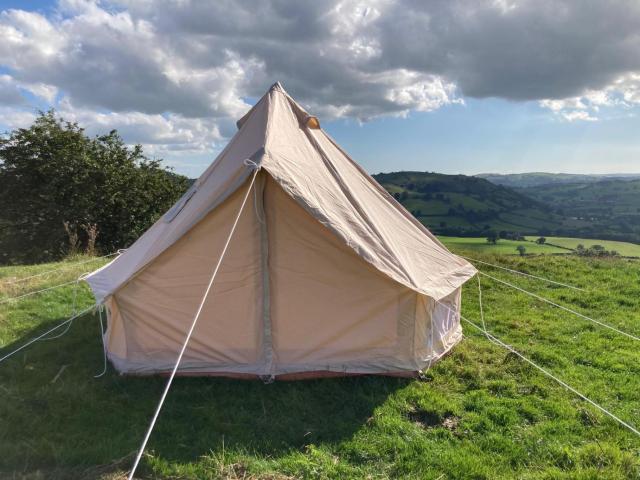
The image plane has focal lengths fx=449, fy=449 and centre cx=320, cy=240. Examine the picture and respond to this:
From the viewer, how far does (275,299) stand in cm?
493

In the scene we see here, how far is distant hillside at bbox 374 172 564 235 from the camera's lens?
4425 cm

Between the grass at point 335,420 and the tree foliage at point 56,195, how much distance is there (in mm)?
12970

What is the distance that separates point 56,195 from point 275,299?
53.7 feet

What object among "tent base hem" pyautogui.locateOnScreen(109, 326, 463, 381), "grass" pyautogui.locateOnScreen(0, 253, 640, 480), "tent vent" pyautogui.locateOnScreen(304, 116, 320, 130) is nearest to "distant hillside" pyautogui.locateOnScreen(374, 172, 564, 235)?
"tent vent" pyautogui.locateOnScreen(304, 116, 320, 130)

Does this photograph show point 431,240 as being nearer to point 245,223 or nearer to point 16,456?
point 245,223

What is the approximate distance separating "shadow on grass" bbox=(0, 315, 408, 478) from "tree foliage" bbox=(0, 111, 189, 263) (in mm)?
12996

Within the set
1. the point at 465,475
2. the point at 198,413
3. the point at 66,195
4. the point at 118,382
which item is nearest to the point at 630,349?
the point at 465,475

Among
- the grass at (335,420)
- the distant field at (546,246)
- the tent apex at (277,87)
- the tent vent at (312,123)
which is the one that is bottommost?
the distant field at (546,246)

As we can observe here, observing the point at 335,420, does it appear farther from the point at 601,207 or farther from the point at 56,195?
the point at 601,207

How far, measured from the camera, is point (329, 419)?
4277 millimetres

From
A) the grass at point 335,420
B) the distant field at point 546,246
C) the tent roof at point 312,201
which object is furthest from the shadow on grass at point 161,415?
the distant field at point 546,246

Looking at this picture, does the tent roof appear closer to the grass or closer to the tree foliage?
the grass

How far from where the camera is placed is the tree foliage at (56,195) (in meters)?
17.4

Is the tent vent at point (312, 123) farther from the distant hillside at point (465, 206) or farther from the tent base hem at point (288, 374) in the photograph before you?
the distant hillside at point (465, 206)
